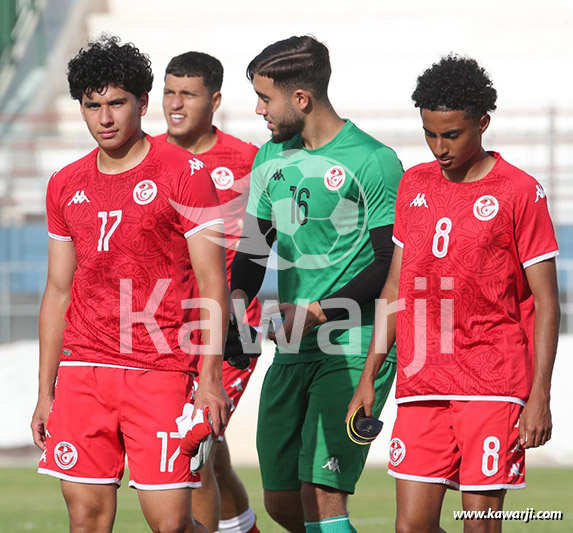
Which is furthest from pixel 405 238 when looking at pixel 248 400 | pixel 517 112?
pixel 517 112

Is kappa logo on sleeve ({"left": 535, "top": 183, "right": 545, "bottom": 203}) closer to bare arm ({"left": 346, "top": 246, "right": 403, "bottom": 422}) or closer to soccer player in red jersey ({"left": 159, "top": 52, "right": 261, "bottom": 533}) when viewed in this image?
bare arm ({"left": 346, "top": 246, "right": 403, "bottom": 422})

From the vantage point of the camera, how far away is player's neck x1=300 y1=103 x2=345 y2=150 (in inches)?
203

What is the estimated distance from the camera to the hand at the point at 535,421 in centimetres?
404

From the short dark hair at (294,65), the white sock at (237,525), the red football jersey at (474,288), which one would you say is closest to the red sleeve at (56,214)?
the short dark hair at (294,65)

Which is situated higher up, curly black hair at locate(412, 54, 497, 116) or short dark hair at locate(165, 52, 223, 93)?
short dark hair at locate(165, 52, 223, 93)

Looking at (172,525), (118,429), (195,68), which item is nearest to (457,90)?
(118,429)

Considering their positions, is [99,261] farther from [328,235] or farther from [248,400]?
[248,400]

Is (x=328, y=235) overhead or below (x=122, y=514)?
overhead

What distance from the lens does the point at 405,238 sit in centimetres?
443

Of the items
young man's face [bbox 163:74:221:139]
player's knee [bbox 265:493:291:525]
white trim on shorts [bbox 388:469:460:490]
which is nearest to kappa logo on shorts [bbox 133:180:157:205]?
white trim on shorts [bbox 388:469:460:490]

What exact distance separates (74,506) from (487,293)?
1.72 metres

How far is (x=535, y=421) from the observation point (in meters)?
4.04

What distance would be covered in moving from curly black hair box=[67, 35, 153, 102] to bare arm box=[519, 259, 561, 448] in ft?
5.34

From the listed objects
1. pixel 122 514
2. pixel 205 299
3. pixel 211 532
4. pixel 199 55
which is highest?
pixel 199 55
